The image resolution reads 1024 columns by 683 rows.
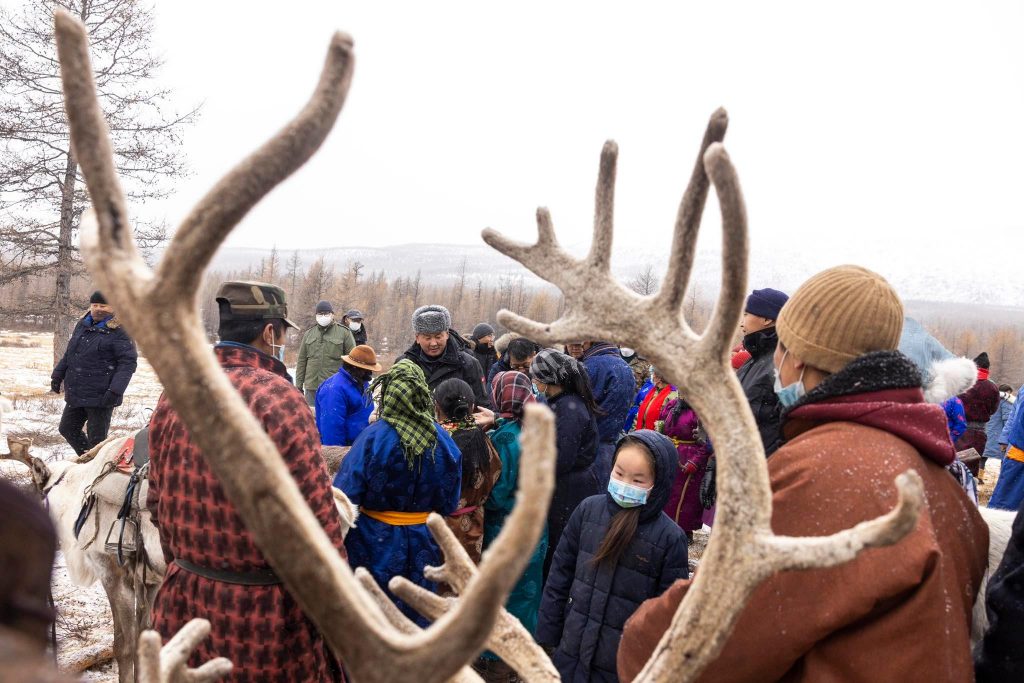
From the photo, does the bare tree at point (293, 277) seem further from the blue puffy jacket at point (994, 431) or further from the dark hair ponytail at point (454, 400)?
the dark hair ponytail at point (454, 400)

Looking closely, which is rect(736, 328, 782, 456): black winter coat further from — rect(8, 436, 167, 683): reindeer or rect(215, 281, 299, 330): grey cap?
rect(8, 436, 167, 683): reindeer

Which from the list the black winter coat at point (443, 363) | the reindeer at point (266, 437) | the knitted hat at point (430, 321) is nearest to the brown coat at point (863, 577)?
the reindeer at point (266, 437)

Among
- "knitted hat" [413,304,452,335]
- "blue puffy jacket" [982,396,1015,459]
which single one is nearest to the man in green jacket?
"knitted hat" [413,304,452,335]

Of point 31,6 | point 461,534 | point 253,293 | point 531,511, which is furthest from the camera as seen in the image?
point 31,6

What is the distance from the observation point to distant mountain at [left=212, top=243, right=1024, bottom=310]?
102 meters

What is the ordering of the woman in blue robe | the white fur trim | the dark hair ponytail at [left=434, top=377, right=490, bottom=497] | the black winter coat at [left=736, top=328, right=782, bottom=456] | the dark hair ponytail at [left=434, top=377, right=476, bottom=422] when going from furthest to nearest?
the dark hair ponytail at [left=434, top=377, right=476, bottom=422]
the dark hair ponytail at [left=434, top=377, right=490, bottom=497]
the black winter coat at [left=736, top=328, right=782, bottom=456]
the woman in blue robe
the white fur trim

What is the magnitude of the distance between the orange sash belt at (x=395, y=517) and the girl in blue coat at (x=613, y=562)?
0.76m

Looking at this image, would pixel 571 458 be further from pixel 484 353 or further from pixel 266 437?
pixel 484 353

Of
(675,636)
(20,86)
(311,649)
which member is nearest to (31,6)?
(20,86)

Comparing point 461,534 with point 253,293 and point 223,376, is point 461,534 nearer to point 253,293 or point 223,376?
point 253,293

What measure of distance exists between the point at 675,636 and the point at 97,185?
48.5 inches

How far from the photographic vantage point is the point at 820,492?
1.34 metres

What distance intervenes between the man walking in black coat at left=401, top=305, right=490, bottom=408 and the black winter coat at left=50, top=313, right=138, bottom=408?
358cm

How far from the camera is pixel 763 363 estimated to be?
3576 mm
